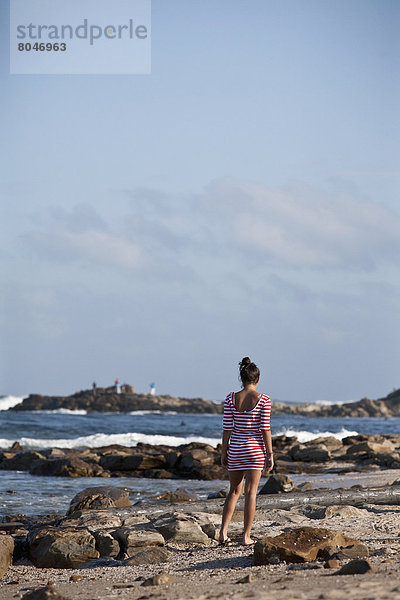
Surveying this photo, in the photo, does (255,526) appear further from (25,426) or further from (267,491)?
(25,426)

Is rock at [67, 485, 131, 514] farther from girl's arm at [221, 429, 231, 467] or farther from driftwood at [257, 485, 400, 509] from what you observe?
girl's arm at [221, 429, 231, 467]

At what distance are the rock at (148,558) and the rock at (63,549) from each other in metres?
0.87

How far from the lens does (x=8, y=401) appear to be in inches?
3659

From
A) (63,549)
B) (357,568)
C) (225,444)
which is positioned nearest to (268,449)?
(225,444)

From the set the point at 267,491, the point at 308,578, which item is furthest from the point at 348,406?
the point at 308,578

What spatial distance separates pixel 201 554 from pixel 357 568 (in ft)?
8.47

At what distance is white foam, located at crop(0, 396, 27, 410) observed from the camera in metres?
91.4

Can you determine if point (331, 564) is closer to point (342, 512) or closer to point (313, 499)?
point (342, 512)

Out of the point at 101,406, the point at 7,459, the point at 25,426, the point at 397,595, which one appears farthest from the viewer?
the point at 101,406

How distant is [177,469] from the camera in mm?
20969

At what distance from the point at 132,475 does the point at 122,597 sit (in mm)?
15107

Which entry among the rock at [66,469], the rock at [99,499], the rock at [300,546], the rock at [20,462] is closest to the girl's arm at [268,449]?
the rock at [300,546]

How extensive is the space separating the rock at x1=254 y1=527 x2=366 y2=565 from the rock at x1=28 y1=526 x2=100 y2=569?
2.50 meters

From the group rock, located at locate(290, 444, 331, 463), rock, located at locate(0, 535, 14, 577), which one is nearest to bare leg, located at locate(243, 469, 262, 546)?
rock, located at locate(0, 535, 14, 577)
